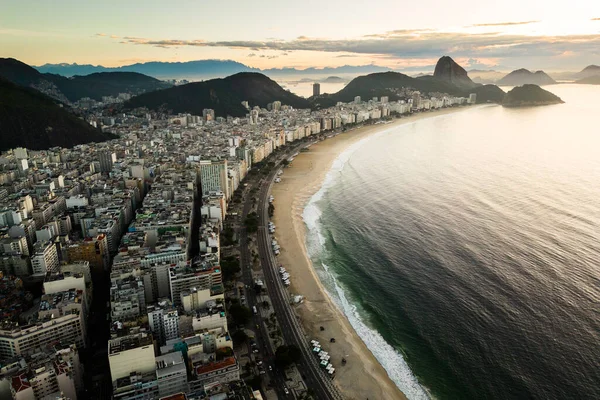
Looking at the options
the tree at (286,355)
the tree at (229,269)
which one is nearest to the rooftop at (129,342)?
the tree at (286,355)

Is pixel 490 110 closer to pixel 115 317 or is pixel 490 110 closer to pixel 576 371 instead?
pixel 576 371

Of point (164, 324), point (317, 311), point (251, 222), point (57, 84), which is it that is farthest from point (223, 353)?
point (57, 84)

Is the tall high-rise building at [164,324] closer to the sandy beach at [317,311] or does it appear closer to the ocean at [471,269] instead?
the sandy beach at [317,311]

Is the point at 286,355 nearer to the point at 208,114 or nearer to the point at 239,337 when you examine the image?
the point at 239,337

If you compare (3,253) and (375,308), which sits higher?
(3,253)

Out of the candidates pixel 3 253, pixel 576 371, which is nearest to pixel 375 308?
pixel 576 371

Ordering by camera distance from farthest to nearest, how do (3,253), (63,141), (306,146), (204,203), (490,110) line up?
(490,110) → (306,146) → (63,141) → (204,203) → (3,253)

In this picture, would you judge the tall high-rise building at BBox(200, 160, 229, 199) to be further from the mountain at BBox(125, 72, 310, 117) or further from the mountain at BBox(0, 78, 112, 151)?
the mountain at BBox(125, 72, 310, 117)
